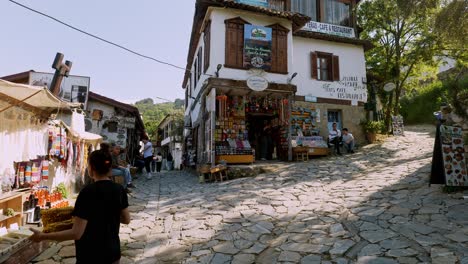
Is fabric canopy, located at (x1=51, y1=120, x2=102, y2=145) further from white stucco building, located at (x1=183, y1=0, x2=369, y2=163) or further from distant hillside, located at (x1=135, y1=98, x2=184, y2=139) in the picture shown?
distant hillside, located at (x1=135, y1=98, x2=184, y2=139)

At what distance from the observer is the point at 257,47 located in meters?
13.0

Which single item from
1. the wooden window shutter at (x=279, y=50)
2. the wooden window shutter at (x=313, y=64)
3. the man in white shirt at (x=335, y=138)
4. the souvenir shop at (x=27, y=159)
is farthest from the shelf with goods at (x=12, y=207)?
the wooden window shutter at (x=313, y=64)

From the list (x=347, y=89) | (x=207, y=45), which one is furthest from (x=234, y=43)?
(x=347, y=89)

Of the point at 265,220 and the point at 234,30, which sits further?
the point at 234,30

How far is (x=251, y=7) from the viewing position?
12.7m

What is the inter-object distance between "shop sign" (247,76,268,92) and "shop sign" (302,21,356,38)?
223 inches

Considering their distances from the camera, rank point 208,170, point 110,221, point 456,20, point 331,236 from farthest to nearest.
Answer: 1. point 208,170
2. point 456,20
3. point 331,236
4. point 110,221

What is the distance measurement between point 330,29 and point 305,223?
14.2 meters

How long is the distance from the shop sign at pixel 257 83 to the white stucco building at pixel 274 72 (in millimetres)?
44

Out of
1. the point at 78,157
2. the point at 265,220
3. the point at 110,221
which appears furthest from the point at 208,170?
the point at 110,221

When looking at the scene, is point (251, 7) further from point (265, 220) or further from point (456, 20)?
point (265, 220)

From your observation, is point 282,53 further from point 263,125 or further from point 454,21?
point 454,21

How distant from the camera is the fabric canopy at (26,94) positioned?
4844 millimetres

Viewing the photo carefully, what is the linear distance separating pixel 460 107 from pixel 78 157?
34.8 feet
